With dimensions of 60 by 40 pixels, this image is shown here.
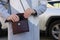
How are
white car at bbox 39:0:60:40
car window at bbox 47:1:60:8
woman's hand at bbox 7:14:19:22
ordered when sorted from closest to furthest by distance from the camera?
woman's hand at bbox 7:14:19:22 → white car at bbox 39:0:60:40 → car window at bbox 47:1:60:8

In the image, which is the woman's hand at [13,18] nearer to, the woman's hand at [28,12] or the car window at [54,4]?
the woman's hand at [28,12]

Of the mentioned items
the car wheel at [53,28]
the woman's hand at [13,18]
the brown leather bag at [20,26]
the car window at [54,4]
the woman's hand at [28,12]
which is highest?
the car window at [54,4]

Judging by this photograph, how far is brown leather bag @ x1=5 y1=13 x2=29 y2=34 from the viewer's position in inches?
90.0

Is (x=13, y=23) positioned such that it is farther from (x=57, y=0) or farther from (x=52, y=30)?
(x=57, y=0)

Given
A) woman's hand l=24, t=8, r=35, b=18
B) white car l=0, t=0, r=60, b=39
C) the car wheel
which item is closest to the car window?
white car l=0, t=0, r=60, b=39

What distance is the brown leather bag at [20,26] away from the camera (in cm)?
229

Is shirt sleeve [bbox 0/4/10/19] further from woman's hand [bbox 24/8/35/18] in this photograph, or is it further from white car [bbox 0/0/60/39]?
white car [bbox 0/0/60/39]

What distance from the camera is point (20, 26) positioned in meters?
2.29

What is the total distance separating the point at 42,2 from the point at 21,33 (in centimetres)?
47

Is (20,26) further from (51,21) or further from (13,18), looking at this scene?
(51,21)

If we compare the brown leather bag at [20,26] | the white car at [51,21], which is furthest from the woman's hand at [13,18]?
the white car at [51,21]

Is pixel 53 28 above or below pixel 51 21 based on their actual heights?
below

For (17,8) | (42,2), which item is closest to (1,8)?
(17,8)

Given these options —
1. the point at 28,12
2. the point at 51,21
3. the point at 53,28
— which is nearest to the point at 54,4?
the point at 51,21
